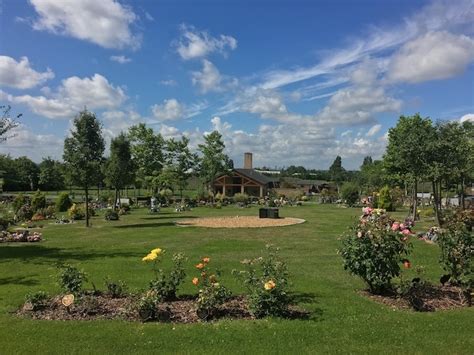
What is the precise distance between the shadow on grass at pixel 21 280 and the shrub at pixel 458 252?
8.92 meters

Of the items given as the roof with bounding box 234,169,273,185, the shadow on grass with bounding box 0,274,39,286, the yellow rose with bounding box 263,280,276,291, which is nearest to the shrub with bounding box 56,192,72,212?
the shadow on grass with bounding box 0,274,39,286

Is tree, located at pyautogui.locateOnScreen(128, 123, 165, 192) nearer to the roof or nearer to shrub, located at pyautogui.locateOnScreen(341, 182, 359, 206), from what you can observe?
the roof

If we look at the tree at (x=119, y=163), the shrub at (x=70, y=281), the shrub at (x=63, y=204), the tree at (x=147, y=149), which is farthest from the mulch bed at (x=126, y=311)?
the tree at (x=147, y=149)

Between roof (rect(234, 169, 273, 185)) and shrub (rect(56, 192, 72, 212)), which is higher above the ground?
roof (rect(234, 169, 273, 185))

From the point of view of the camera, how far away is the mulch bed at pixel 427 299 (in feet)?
24.6

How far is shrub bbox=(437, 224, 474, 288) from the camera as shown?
334 inches

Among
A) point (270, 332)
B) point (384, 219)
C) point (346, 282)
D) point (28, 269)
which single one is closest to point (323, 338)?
point (270, 332)

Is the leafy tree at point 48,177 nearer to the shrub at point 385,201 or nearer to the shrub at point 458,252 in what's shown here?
the shrub at point 385,201

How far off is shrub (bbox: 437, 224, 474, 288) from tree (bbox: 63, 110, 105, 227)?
58.6 feet

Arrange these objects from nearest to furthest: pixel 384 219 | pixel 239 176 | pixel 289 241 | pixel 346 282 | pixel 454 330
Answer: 1. pixel 454 330
2. pixel 384 219
3. pixel 346 282
4. pixel 289 241
5. pixel 239 176

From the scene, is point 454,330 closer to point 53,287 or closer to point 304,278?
point 304,278

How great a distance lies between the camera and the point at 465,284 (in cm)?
819

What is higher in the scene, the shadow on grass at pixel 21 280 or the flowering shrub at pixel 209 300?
the flowering shrub at pixel 209 300

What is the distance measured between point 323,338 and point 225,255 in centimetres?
757
